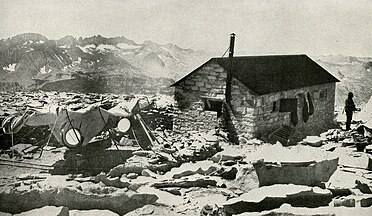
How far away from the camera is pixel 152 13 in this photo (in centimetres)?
545

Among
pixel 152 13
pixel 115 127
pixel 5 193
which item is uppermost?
pixel 152 13

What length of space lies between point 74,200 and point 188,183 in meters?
1.41

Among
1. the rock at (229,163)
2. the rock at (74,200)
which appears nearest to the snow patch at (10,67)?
the rock at (74,200)

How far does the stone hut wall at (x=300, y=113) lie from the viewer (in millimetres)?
7516

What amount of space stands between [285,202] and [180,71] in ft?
20.3

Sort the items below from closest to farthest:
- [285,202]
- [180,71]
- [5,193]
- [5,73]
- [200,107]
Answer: [285,202], [5,193], [5,73], [200,107], [180,71]

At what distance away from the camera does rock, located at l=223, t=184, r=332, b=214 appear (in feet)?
14.8

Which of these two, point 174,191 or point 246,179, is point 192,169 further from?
point 246,179

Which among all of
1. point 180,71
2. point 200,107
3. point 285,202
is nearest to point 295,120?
point 200,107

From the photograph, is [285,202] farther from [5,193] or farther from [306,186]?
[5,193]

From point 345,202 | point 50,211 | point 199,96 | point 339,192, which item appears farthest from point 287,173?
point 199,96

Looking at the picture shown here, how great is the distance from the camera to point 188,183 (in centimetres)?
518

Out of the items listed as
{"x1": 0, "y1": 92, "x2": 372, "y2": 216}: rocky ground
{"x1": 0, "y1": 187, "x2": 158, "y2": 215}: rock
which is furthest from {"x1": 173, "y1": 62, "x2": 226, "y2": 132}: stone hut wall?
{"x1": 0, "y1": 187, "x2": 158, "y2": 215}: rock

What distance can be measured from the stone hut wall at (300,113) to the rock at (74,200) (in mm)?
3276
